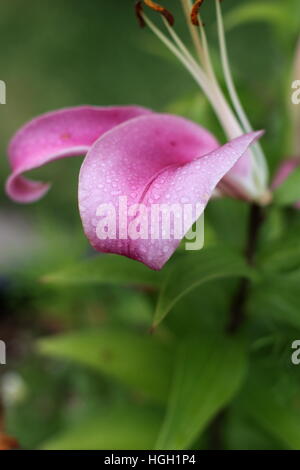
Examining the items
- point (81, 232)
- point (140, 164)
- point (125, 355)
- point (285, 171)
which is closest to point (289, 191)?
point (285, 171)

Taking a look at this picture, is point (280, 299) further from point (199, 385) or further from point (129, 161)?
point (129, 161)

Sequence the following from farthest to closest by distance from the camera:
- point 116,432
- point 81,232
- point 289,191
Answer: point 81,232 < point 116,432 < point 289,191

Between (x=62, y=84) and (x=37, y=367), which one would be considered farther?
(x=62, y=84)

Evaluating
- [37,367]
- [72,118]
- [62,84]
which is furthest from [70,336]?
[62,84]

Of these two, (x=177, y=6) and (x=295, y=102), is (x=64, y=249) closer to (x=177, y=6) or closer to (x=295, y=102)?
(x=295, y=102)

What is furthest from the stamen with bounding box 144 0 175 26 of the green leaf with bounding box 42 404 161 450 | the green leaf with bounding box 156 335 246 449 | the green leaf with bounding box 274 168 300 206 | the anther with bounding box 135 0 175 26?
the green leaf with bounding box 42 404 161 450

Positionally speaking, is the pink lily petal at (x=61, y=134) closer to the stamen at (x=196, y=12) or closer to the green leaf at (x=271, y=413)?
the stamen at (x=196, y=12)

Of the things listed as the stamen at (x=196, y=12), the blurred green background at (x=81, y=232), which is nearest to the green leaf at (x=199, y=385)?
the blurred green background at (x=81, y=232)

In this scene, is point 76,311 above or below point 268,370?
below
